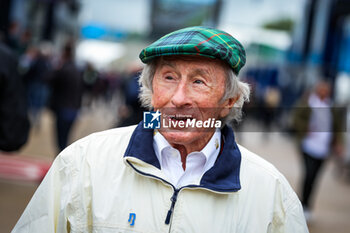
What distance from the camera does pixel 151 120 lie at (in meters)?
1.77

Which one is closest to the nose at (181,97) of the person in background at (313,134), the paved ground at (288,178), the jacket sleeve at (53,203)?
the jacket sleeve at (53,203)

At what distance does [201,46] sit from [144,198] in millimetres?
633

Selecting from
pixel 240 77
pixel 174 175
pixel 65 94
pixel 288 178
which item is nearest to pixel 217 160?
pixel 174 175

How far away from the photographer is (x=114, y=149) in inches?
74.9

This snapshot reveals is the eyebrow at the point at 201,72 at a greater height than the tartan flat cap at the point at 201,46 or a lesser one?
lesser

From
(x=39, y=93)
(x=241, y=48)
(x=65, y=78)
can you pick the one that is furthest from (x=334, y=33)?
(x=241, y=48)

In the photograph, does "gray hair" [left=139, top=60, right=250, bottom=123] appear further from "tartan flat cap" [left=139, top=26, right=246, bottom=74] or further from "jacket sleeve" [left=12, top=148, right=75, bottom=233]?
"jacket sleeve" [left=12, top=148, right=75, bottom=233]

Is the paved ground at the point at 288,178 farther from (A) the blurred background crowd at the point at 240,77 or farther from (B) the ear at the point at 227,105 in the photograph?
(B) the ear at the point at 227,105

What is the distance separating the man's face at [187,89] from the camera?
1812 mm

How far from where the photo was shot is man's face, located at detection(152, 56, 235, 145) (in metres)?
1.81

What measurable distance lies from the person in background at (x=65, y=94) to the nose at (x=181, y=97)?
16.8 ft

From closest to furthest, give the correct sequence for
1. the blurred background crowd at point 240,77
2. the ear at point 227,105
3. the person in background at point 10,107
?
the ear at point 227,105 → the person in background at point 10,107 → the blurred background crowd at point 240,77

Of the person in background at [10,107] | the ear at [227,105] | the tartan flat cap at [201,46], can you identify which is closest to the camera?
the tartan flat cap at [201,46]

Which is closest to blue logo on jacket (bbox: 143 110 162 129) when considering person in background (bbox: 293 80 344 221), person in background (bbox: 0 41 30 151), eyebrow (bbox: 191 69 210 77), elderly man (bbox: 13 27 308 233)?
elderly man (bbox: 13 27 308 233)
